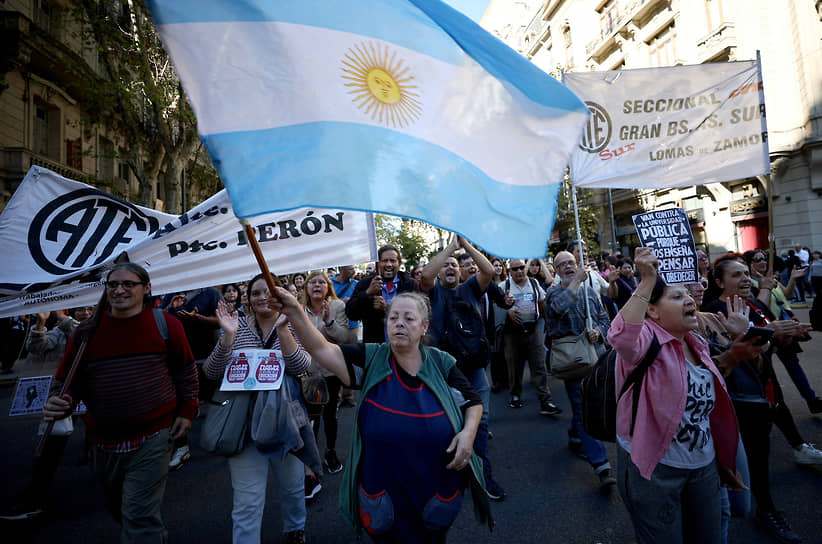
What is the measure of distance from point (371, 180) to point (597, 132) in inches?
136

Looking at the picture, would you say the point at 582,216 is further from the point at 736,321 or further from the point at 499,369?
the point at 736,321

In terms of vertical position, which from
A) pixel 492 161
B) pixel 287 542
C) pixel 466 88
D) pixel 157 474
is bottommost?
pixel 287 542

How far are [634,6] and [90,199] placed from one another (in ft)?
95.2

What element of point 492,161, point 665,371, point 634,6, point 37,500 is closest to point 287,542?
point 37,500

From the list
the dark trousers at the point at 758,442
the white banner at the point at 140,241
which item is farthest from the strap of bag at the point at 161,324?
the dark trousers at the point at 758,442

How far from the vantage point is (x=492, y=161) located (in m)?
2.04

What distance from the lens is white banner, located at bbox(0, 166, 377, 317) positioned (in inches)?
121

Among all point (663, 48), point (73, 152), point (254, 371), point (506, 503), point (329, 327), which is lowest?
point (506, 503)

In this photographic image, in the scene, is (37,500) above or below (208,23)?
below

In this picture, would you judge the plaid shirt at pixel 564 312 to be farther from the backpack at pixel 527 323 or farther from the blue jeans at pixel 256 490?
the blue jeans at pixel 256 490

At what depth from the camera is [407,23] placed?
195 cm

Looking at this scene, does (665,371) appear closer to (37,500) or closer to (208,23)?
(208,23)

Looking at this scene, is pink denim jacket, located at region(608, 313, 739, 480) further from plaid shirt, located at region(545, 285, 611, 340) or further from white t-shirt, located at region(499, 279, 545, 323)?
white t-shirt, located at region(499, 279, 545, 323)

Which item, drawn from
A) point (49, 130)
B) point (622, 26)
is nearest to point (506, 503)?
point (49, 130)
